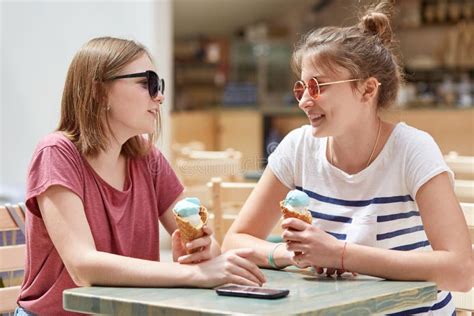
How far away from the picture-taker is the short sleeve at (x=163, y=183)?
2.49 metres

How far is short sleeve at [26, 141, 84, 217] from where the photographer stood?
83.7 inches

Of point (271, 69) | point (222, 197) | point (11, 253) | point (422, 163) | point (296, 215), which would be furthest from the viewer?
point (271, 69)

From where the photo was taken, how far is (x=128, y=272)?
198 cm

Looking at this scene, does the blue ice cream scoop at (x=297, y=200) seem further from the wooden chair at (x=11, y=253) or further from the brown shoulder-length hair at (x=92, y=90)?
the wooden chair at (x=11, y=253)

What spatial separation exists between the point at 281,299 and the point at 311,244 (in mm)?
262

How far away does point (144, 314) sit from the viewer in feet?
5.82

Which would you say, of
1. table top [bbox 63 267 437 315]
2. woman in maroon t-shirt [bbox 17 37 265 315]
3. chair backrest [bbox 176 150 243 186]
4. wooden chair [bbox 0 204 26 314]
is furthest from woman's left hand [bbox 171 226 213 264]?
chair backrest [bbox 176 150 243 186]

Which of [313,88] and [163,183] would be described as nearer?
[313,88]

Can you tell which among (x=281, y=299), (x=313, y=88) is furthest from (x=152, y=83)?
(x=281, y=299)

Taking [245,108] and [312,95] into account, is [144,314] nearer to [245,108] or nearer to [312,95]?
[312,95]

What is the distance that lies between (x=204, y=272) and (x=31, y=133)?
6712 mm

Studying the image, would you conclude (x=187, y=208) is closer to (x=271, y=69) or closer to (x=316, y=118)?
(x=316, y=118)

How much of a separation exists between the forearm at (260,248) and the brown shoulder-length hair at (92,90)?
0.43 metres

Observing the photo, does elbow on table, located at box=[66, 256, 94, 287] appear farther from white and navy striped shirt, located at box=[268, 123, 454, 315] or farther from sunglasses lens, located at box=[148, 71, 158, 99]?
white and navy striped shirt, located at box=[268, 123, 454, 315]
